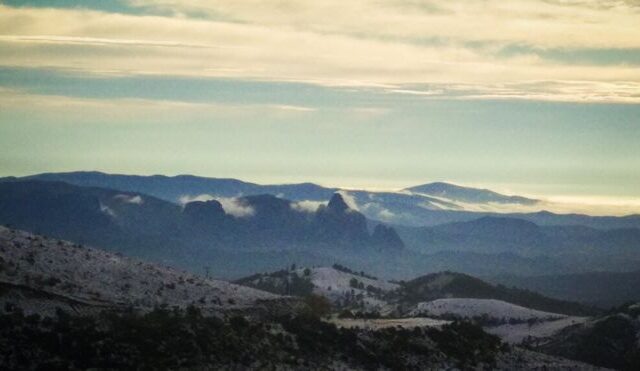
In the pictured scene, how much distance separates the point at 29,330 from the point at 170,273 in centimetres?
5652

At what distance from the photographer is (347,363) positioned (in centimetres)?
11600

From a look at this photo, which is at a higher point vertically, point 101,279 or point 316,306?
point 101,279

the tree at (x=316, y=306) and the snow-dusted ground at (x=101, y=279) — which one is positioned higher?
the snow-dusted ground at (x=101, y=279)

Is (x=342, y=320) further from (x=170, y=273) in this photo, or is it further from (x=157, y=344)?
(x=157, y=344)

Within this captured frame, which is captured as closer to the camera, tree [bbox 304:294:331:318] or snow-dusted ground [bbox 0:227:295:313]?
snow-dusted ground [bbox 0:227:295:313]

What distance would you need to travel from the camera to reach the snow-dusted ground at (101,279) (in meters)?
112

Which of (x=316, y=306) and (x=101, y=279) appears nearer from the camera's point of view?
(x=101, y=279)

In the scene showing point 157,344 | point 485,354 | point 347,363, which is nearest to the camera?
point 157,344

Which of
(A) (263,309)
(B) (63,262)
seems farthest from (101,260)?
(A) (263,309)

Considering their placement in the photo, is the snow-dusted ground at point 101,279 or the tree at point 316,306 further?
the tree at point 316,306

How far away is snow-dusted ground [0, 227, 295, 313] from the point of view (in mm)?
111938

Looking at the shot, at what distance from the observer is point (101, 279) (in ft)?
411

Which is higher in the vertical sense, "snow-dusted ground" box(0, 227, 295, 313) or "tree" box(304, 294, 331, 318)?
"snow-dusted ground" box(0, 227, 295, 313)

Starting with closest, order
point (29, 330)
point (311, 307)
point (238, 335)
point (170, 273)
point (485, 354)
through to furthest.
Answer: point (29, 330)
point (238, 335)
point (485, 354)
point (170, 273)
point (311, 307)
